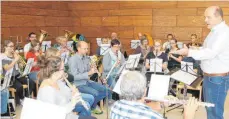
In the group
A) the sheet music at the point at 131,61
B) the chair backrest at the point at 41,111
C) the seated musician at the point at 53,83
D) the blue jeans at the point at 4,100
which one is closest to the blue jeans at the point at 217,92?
the seated musician at the point at 53,83

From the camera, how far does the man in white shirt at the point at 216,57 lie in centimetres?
288

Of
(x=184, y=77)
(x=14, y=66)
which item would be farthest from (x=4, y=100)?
(x=184, y=77)

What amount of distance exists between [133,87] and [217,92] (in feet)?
5.29

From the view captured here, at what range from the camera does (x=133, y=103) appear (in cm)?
167

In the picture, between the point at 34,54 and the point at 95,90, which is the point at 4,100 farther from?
the point at 34,54

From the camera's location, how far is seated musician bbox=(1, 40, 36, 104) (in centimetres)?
471

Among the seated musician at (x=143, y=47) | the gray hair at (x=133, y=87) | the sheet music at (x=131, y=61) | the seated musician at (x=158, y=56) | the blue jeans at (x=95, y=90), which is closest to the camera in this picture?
the gray hair at (x=133, y=87)

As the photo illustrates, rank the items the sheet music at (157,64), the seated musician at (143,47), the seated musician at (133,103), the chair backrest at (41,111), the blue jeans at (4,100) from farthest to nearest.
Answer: the seated musician at (143,47), the sheet music at (157,64), the blue jeans at (4,100), the chair backrest at (41,111), the seated musician at (133,103)

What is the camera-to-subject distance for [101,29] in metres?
9.28

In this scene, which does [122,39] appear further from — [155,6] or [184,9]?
[184,9]

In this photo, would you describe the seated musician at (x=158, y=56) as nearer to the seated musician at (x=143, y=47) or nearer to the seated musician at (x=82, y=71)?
the seated musician at (x=143, y=47)

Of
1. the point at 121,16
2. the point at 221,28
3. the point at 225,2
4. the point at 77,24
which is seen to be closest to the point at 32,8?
the point at 77,24

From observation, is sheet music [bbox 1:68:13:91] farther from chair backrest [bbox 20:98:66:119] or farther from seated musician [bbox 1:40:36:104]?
chair backrest [bbox 20:98:66:119]

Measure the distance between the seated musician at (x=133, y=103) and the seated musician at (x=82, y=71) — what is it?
2.46 meters
